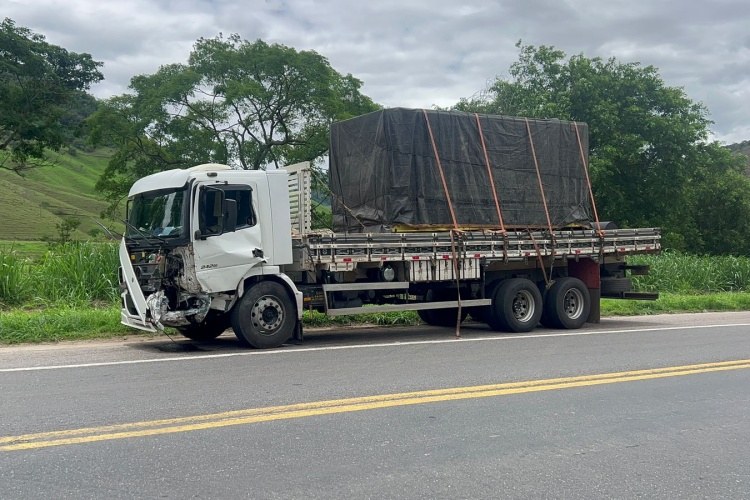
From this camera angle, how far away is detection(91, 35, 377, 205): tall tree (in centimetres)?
2858

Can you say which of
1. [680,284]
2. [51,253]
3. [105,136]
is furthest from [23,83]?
[680,284]

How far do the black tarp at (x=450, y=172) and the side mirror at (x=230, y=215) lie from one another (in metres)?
2.89

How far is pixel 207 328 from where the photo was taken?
436 inches

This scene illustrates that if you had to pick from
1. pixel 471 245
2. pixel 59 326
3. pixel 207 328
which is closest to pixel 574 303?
pixel 471 245

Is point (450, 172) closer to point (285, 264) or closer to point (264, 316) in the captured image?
point (285, 264)

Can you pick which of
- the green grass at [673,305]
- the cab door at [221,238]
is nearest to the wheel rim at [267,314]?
the cab door at [221,238]

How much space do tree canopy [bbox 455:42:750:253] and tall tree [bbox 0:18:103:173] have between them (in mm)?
16960

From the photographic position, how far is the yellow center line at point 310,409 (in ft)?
17.1

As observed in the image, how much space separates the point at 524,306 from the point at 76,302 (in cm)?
839

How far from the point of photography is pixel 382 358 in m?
9.14

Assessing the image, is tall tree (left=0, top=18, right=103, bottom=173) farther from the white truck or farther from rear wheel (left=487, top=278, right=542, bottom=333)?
rear wheel (left=487, top=278, right=542, bottom=333)

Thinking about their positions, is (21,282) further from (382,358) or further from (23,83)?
(23,83)

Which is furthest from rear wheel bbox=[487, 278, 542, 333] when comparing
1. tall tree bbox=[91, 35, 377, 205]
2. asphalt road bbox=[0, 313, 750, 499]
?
tall tree bbox=[91, 35, 377, 205]

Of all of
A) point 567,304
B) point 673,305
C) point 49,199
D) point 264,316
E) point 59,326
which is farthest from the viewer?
point 49,199
